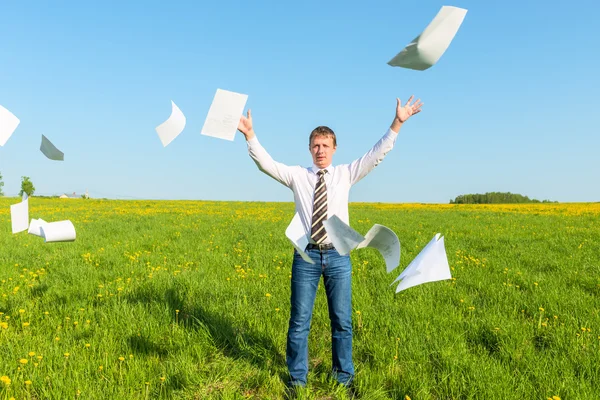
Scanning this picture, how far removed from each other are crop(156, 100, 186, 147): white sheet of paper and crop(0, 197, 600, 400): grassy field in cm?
191

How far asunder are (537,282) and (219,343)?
5.25m

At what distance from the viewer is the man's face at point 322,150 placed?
11.4 feet

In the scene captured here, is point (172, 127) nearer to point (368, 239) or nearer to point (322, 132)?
point (322, 132)

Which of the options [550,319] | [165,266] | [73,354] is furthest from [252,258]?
[550,319]

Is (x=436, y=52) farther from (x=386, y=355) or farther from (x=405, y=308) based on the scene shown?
(x=405, y=308)

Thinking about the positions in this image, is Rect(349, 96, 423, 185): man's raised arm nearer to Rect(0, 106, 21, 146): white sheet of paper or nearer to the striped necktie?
the striped necktie

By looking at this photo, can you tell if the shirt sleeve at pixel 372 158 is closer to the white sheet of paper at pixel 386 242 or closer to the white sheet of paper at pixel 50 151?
the white sheet of paper at pixel 386 242

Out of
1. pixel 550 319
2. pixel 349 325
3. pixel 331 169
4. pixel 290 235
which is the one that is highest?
pixel 331 169

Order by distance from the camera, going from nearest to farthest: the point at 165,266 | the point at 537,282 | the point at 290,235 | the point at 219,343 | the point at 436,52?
1. the point at 436,52
2. the point at 290,235
3. the point at 219,343
4. the point at 537,282
5. the point at 165,266

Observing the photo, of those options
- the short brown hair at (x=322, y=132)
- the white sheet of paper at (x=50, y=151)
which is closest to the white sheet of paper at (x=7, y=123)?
the white sheet of paper at (x=50, y=151)

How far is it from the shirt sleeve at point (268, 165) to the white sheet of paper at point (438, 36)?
1502mm

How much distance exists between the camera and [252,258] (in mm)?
8188

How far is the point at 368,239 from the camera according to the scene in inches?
109

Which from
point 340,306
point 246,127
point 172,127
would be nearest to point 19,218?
point 172,127
